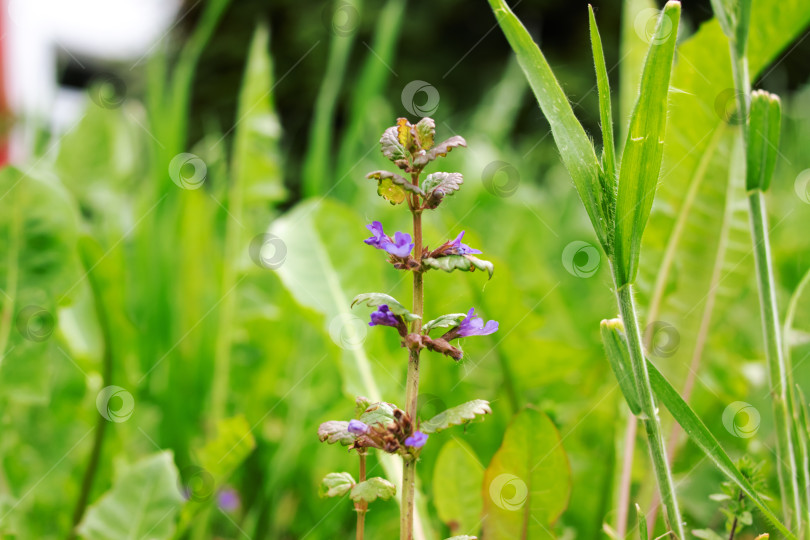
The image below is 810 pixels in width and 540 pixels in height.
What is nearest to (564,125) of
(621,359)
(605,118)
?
(605,118)

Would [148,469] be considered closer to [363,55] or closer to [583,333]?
[583,333]

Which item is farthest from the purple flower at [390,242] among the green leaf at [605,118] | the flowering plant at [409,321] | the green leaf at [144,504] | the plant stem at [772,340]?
the green leaf at [144,504]

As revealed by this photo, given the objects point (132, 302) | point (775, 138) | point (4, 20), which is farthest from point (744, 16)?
point (4, 20)

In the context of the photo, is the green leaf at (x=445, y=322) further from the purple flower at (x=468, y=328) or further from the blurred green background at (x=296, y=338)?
the blurred green background at (x=296, y=338)

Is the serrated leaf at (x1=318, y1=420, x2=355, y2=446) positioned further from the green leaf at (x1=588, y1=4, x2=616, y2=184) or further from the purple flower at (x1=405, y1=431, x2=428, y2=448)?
the green leaf at (x1=588, y1=4, x2=616, y2=184)

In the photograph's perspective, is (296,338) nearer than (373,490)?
No

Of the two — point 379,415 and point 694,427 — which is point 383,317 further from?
→ point 694,427
